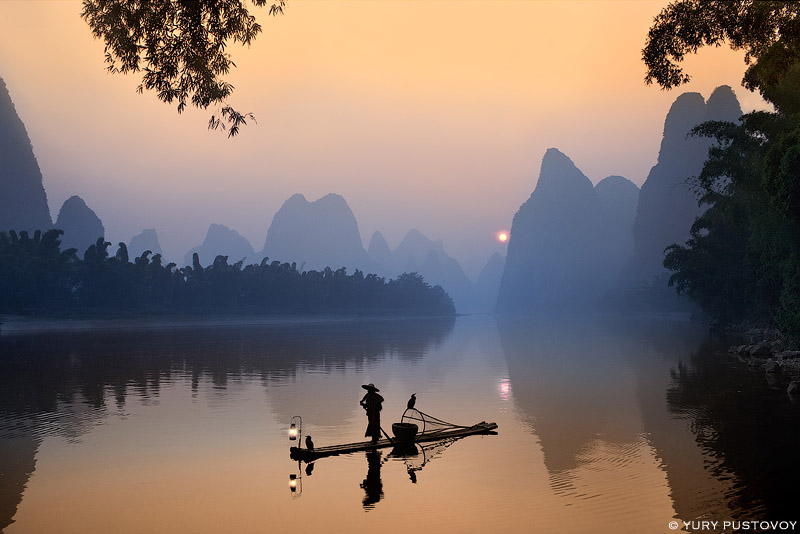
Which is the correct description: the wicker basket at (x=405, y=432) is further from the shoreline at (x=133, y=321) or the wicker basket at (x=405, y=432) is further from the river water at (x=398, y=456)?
the shoreline at (x=133, y=321)

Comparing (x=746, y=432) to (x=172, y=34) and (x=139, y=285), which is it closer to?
(x=172, y=34)

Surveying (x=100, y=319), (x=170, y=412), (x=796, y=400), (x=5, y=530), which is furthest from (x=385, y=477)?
(x=100, y=319)

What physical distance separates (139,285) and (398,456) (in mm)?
113526

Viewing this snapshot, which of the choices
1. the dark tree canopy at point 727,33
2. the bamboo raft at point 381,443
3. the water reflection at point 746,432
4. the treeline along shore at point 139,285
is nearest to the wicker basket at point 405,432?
the bamboo raft at point 381,443

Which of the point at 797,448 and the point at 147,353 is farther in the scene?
the point at 147,353

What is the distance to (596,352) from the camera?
62.1 metres

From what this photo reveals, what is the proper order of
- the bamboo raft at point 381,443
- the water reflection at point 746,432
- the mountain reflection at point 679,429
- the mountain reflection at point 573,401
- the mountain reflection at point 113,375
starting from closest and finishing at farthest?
1. the water reflection at point 746,432
2. the mountain reflection at point 679,429
3. the bamboo raft at point 381,443
4. the mountain reflection at point 573,401
5. the mountain reflection at point 113,375

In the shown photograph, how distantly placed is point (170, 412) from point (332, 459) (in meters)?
11.9

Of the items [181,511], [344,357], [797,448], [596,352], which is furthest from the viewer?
[596,352]

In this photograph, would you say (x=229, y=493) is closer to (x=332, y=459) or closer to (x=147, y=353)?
(x=332, y=459)

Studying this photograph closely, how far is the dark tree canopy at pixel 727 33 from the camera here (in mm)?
16228

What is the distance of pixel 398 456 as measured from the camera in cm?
1938

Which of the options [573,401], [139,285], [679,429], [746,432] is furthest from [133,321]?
[746,432]

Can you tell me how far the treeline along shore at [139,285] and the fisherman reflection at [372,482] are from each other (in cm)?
9484
